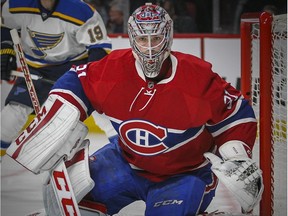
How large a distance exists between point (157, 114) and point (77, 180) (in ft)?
1.09

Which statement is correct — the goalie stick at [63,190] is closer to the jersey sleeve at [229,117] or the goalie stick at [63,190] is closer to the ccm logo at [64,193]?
the ccm logo at [64,193]

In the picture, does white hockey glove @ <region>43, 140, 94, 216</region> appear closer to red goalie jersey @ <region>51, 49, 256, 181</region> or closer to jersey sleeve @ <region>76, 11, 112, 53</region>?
red goalie jersey @ <region>51, 49, 256, 181</region>

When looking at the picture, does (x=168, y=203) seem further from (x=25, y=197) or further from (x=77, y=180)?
(x=25, y=197)

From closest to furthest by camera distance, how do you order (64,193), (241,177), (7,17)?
(241,177), (64,193), (7,17)

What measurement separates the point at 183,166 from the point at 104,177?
27cm

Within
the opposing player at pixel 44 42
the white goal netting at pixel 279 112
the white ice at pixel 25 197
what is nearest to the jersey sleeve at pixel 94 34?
the opposing player at pixel 44 42

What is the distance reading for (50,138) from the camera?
2.37 m

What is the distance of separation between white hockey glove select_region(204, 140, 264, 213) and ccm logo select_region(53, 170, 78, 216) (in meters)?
0.46

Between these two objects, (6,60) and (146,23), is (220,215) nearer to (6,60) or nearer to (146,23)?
(146,23)

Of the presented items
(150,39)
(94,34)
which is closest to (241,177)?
(150,39)

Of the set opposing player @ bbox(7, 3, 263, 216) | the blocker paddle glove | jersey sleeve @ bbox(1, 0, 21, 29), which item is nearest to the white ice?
the blocker paddle glove

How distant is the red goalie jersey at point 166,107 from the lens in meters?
2.37

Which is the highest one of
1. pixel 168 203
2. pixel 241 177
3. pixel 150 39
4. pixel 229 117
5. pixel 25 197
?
pixel 150 39

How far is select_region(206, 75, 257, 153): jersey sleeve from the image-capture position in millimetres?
2377
